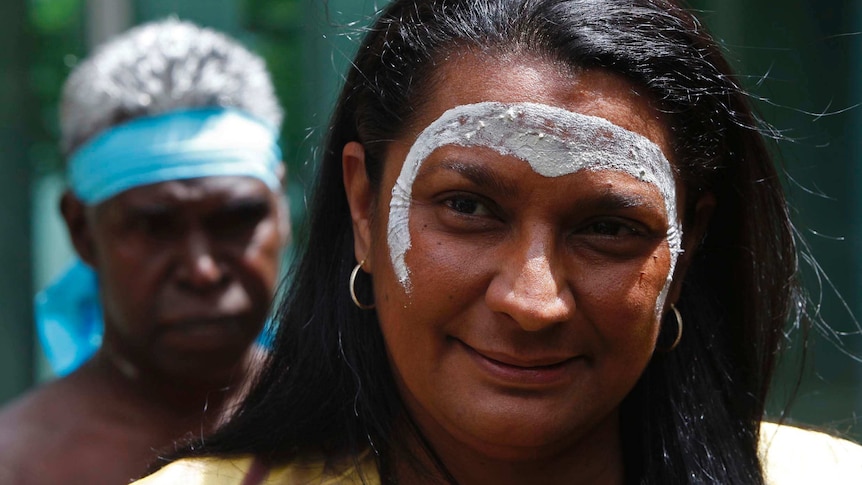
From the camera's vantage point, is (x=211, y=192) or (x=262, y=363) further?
(x=211, y=192)

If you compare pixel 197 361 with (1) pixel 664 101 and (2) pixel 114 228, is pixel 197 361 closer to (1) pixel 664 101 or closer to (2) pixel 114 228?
(2) pixel 114 228

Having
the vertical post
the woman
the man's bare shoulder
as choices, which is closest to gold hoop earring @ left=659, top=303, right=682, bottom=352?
the woman

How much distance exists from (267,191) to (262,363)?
1471 mm

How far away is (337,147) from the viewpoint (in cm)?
234

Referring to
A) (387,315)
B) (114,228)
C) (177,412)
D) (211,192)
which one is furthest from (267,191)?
(387,315)

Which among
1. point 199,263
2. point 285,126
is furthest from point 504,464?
point 285,126

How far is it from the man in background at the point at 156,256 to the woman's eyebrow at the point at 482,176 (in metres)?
1.65

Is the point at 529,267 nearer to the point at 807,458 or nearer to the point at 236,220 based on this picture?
the point at 807,458

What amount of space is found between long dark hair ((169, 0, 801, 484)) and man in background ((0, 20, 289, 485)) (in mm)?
1248

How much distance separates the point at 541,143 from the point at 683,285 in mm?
573

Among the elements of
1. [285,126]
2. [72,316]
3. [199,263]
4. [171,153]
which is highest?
[171,153]

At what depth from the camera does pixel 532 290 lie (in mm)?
1907

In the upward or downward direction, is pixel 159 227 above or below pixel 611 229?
below

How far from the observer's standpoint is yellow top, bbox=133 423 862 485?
214 centimetres
